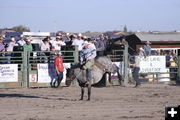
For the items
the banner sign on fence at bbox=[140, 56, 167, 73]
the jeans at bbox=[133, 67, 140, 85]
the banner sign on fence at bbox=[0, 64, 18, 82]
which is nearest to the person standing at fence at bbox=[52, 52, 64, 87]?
the banner sign on fence at bbox=[0, 64, 18, 82]

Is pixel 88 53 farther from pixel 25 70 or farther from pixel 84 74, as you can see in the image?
pixel 25 70

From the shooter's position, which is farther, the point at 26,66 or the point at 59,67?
the point at 26,66

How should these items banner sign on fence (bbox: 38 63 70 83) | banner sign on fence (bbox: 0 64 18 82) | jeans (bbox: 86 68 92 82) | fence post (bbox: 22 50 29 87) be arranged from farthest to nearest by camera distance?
banner sign on fence (bbox: 38 63 70 83), fence post (bbox: 22 50 29 87), banner sign on fence (bbox: 0 64 18 82), jeans (bbox: 86 68 92 82)

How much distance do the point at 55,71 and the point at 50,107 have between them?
6.74 m

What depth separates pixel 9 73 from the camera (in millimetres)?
19391

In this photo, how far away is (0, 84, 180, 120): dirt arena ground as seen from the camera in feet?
37.3

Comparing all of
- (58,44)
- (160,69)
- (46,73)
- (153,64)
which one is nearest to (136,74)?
(153,64)

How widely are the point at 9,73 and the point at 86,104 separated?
21.2 ft

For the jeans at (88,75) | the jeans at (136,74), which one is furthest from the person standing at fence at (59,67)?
the jeans at (88,75)

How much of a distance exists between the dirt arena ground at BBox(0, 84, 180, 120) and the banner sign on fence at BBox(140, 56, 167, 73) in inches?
92.8

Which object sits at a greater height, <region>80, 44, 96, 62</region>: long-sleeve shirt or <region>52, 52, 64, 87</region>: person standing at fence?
<region>80, 44, 96, 62</region>: long-sleeve shirt

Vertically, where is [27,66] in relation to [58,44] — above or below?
below

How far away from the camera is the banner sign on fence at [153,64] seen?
843 inches

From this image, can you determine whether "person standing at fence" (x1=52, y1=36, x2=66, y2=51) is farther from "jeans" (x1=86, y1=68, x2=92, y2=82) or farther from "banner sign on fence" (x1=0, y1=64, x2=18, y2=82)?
"jeans" (x1=86, y1=68, x2=92, y2=82)
